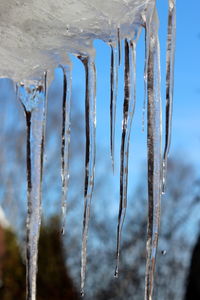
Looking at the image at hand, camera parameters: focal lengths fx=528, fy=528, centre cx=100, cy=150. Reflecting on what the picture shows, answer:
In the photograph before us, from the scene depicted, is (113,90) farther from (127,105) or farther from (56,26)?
(56,26)

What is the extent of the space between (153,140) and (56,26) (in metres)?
0.35

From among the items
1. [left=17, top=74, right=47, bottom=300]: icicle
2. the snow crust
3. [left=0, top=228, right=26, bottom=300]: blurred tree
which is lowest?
[left=0, top=228, right=26, bottom=300]: blurred tree

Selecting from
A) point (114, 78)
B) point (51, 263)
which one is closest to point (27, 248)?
point (114, 78)

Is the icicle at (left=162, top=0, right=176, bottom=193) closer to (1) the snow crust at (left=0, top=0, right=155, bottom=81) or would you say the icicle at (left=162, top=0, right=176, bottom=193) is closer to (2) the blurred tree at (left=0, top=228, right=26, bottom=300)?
(1) the snow crust at (left=0, top=0, right=155, bottom=81)

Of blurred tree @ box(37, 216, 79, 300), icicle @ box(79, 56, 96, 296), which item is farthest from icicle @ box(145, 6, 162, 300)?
blurred tree @ box(37, 216, 79, 300)

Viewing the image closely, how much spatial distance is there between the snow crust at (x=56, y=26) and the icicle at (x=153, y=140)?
87mm

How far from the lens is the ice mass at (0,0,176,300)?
1011 millimetres

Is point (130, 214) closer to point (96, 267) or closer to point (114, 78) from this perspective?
point (96, 267)

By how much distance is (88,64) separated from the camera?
1.26m

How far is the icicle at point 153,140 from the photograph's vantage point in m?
1.19

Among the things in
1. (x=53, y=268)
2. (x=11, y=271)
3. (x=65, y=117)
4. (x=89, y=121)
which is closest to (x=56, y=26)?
(x=89, y=121)

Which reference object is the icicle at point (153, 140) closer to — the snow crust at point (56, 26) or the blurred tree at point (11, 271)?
the snow crust at point (56, 26)

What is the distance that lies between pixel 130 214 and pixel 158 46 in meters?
7.09

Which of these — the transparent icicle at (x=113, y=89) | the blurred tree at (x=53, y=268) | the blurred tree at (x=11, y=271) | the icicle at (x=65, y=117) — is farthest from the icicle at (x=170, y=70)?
the blurred tree at (x=11, y=271)
